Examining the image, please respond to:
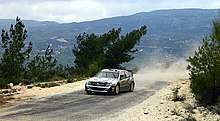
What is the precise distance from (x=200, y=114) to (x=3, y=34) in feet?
115

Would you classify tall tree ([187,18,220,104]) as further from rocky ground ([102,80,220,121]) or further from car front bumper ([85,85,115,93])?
car front bumper ([85,85,115,93])

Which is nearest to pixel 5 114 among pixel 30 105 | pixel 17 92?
pixel 30 105

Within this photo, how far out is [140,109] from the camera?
19391 mm

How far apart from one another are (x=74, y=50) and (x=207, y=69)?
47836 mm

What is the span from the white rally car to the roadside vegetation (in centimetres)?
1797

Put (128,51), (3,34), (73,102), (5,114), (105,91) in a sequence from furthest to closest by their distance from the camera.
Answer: (128,51) < (3,34) < (105,91) < (73,102) < (5,114)

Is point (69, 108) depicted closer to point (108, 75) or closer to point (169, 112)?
point (169, 112)

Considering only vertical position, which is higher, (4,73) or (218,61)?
(218,61)

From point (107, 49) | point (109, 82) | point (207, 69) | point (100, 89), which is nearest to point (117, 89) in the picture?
point (109, 82)

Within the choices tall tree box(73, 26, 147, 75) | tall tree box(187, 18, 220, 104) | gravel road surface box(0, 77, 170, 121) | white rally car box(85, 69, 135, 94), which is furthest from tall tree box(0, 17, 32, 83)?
tall tree box(187, 18, 220, 104)

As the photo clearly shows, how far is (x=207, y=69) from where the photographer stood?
69.7 ft

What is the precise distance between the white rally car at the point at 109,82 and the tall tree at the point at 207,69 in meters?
6.18

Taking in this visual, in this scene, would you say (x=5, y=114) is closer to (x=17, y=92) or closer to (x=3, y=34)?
(x=17, y=92)

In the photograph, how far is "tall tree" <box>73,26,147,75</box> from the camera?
206 feet
